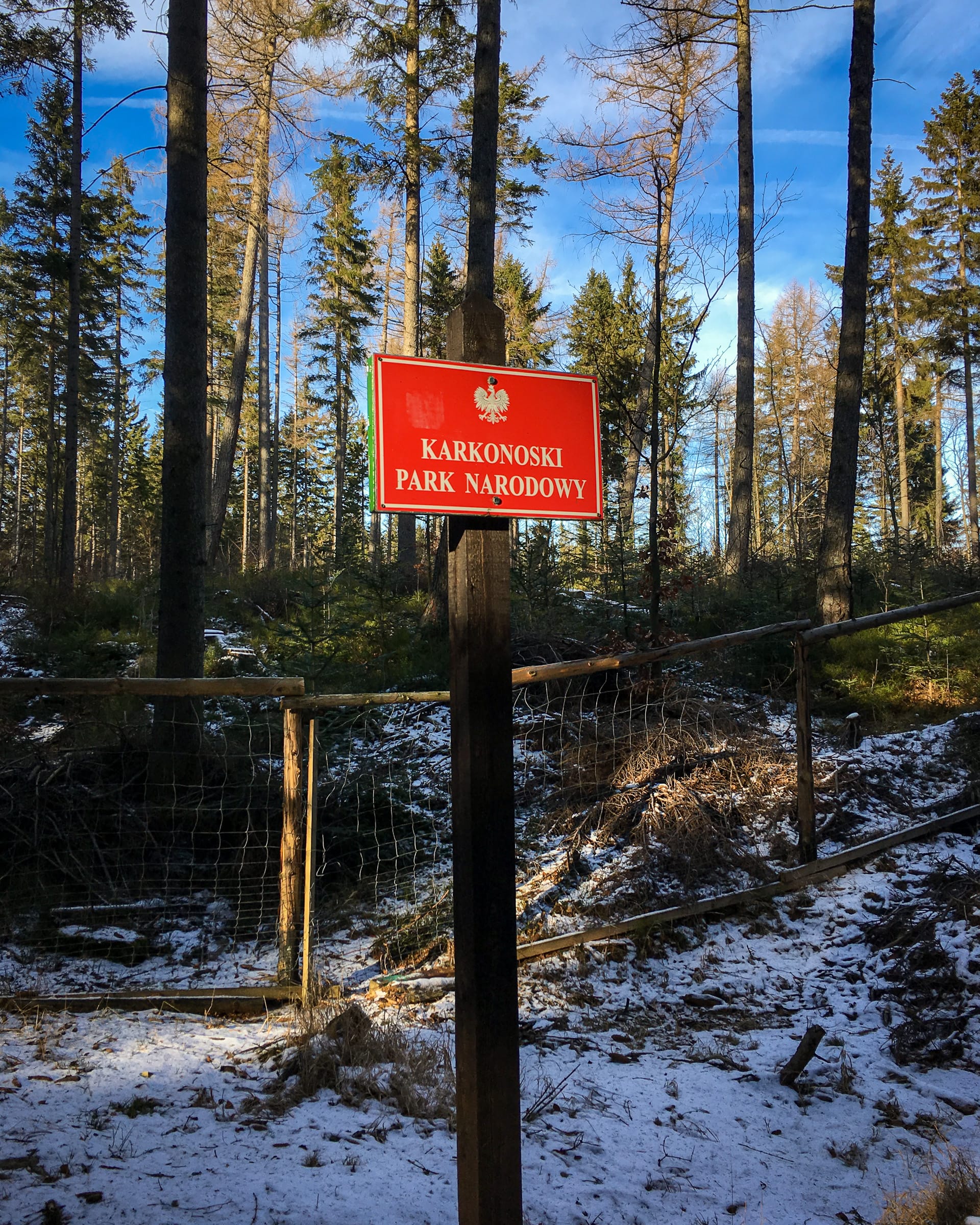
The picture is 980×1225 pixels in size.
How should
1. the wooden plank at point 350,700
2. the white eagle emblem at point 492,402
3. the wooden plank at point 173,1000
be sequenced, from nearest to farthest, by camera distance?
the white eagle emblem at point 492,402
the wooden plank at point 173,1000
the wooden plank at point 350,700

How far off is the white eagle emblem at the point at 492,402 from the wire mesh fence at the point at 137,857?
3466mm

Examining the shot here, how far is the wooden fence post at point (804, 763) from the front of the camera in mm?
5641

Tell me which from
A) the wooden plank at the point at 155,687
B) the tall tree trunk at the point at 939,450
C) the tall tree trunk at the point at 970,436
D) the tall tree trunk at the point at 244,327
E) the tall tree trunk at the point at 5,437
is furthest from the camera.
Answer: the tall tree trunk at the point at 5,437

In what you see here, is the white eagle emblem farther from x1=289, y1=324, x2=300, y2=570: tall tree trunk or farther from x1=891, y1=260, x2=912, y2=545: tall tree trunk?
x1=289, y1=324, x2=300, y2=570: tall tree trunk

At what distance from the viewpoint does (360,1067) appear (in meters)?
3.64

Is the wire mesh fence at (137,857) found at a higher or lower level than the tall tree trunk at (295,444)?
lower

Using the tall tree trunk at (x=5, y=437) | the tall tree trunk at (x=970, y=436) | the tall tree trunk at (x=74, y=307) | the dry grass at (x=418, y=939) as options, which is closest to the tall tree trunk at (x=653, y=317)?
the dry grass at (x=418, y=939)

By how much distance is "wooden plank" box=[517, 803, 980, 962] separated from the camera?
195 inches

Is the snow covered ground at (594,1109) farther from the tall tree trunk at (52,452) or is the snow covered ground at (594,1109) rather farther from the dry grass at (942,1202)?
the tall tree trunk at (52,452)

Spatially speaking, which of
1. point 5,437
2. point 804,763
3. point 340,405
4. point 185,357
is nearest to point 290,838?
point 804,763

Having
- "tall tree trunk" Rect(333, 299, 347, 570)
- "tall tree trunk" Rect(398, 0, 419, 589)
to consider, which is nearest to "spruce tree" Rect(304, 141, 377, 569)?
"tall tree trunk" Rect(333, 299, 347, 570)

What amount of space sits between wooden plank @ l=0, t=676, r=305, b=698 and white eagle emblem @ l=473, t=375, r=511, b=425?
2544 millimetres

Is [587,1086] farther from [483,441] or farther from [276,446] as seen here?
[276,446]

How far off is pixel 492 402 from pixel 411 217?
16501mm
